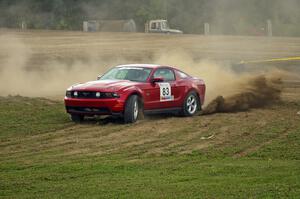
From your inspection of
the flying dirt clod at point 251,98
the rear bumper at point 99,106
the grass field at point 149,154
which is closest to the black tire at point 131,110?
the rear bumper at point 99,106

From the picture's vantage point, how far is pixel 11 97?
802 inches

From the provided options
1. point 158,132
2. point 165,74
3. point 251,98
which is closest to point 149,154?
point 158,132

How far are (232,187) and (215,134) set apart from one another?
15.9 ft

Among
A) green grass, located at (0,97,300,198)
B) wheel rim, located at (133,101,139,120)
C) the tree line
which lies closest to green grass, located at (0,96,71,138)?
green grass, located at (0,97,300,198)

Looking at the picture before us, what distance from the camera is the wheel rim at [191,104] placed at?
18.0 m

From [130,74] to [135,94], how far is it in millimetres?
1007

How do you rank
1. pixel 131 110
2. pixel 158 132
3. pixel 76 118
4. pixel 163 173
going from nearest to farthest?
1. pixel 163 173
2. pixel 158 132
3. pixel 131 110
4. pixel 76 118

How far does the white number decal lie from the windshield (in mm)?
431

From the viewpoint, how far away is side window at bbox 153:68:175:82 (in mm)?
17547

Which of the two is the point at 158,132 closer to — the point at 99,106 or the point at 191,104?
the point at 99,106

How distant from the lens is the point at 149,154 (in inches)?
480

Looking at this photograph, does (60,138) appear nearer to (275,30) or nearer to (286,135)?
(286,135)

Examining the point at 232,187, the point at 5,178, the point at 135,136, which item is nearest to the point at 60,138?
the point at 135,136

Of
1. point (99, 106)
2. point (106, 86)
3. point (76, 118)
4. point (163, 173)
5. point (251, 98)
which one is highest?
point (106, 86)
